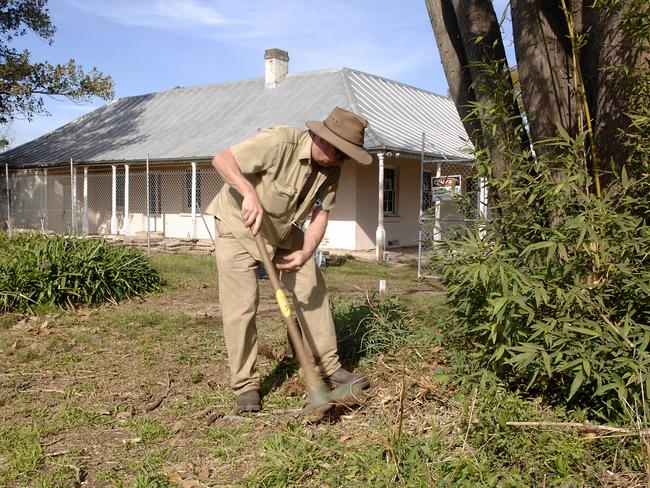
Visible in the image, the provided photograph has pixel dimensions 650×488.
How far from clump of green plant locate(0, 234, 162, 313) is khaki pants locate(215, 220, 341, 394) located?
3.95m

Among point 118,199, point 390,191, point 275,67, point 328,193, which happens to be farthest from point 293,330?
point 118,199

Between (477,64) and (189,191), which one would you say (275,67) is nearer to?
(189,191)

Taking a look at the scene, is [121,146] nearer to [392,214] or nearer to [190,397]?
[392,214]

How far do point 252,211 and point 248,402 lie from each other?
1.19m

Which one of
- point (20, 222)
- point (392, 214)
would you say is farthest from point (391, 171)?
point (20, 222)

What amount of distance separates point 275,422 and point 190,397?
0.87 meters

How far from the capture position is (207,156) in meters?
17.7

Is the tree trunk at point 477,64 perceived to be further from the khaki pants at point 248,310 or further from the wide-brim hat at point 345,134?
the khaki pants at point 248,310

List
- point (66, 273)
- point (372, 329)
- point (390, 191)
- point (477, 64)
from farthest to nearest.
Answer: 1. point (390, 191)
2. point (66, 273)
3. point (372, 329)
4. point (477, 64)

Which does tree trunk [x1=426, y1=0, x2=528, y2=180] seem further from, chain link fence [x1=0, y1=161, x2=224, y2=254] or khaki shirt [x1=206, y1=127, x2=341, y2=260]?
chain link fence [x1=0, y1=161, x2=224, y2=254]

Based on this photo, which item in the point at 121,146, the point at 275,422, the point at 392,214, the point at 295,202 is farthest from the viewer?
Result: the point at 121,146

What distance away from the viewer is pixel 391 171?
61.5 ft

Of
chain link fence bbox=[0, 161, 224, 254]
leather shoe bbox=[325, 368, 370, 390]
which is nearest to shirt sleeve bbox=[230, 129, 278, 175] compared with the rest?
leather shoe bbox=[325, 368, 370, 390]

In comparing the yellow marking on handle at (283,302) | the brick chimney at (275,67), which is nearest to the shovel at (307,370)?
the yellow marking on handle at (283,302)
